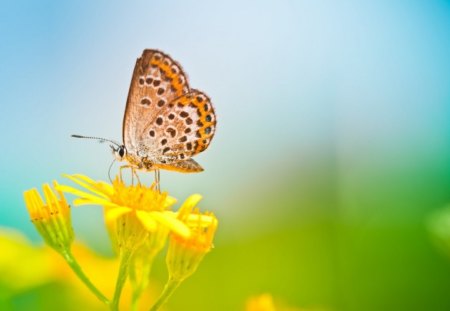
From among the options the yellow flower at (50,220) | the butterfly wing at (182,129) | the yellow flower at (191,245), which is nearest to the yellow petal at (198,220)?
the yellow flower at (191,245)

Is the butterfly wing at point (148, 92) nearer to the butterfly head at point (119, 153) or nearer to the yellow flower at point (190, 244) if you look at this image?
the butterfly head at point (119, 153)

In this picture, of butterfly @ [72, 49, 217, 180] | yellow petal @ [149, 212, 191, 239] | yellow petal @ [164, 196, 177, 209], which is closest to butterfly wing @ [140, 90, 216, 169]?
butterfly @ [72, 49, 217, 180]

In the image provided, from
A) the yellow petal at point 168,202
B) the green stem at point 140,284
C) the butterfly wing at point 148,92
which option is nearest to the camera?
the green stem at point 140,284

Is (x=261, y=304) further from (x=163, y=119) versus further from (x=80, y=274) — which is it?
(x=163, y=119)

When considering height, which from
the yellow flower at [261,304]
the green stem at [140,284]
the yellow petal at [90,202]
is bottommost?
the yellow flower at [261,304]

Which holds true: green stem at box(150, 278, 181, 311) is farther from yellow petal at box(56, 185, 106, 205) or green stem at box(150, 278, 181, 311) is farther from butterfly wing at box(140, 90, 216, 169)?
butterfly wing at box(140, 90, 216, 169)
